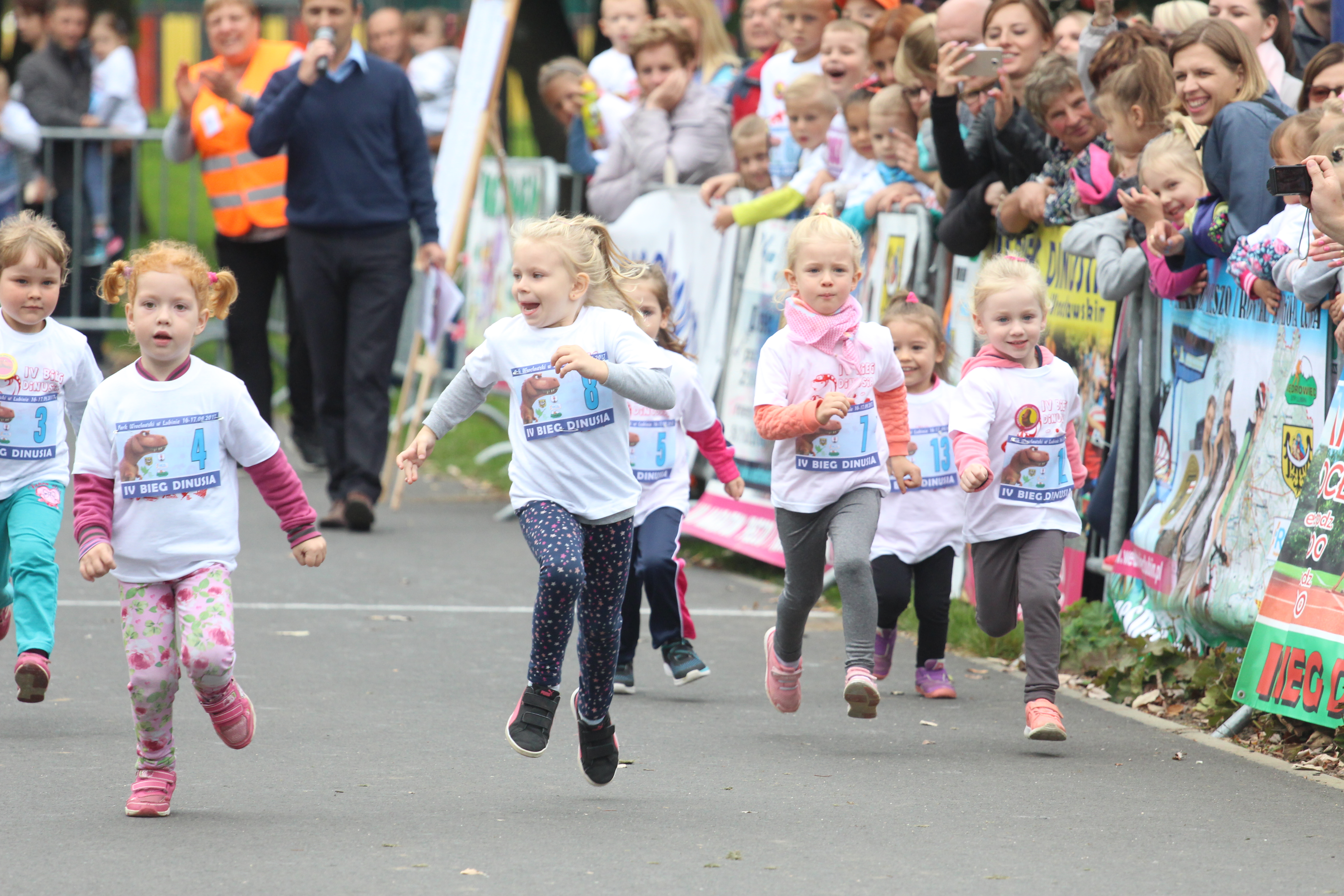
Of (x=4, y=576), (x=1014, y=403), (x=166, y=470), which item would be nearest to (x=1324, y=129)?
(x=1014, y=403)

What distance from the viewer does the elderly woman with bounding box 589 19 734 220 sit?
11.3 m

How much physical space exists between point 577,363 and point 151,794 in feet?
5.30

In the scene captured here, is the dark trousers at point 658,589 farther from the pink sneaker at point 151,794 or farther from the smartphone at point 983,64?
the smartphone at point 983,64

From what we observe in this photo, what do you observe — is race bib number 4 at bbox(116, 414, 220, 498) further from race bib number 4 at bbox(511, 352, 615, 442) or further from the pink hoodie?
the pink hoodie

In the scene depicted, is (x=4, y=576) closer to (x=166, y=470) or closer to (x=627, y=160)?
(x=166, y=470)

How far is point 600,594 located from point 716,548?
5022 mm

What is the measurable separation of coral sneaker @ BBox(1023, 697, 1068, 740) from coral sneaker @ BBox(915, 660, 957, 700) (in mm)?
844

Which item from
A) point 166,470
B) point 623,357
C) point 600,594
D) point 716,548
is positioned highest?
point 623,357

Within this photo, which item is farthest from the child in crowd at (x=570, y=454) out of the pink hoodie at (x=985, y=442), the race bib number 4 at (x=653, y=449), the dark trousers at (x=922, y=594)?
the dark trousers at (x=922, y=594)

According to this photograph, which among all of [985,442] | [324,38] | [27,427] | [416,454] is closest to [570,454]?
[416,454]

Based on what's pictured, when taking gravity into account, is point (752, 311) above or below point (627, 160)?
below

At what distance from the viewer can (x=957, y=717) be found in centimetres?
666

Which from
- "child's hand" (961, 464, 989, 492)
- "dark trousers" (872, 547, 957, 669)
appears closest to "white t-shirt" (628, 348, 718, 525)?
"dark trousers" (872, 547, 957, 669)

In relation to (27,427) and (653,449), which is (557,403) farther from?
(27,427)
